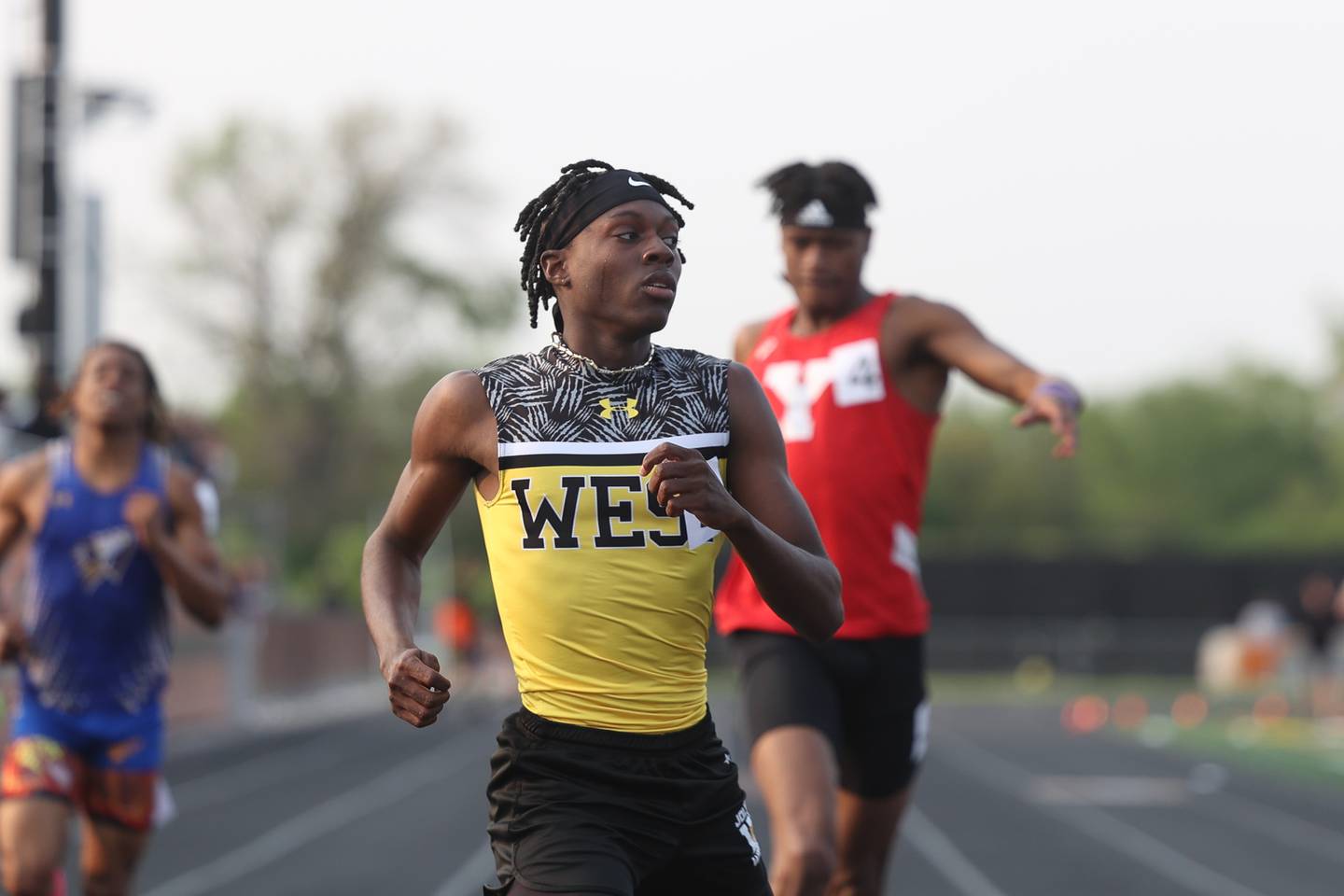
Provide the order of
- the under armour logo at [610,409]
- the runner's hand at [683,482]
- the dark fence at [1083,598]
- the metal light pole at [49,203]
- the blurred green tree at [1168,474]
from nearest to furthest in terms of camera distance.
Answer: the runner's hand at [683,482]
the under armour logo at [610,409]
the metal light pole at [49,203]
the dark fence at [1083,598]
the blurred green tree at [1168,474]

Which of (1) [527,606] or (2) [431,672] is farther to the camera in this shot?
(1) [527,606]

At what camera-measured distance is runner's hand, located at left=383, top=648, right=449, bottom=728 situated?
3371 millimetres

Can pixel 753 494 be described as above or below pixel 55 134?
below

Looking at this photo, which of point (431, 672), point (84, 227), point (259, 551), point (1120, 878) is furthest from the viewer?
point (259, 551)

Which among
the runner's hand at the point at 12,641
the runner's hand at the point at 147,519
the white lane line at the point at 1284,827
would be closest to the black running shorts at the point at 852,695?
the runner's hand at the point at 147,519

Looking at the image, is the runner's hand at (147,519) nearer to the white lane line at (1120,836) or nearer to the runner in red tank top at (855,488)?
the runner in red tank top at (855,488)

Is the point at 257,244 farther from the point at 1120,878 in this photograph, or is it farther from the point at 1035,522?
the point at 1035,522

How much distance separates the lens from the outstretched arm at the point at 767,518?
3.40 meters

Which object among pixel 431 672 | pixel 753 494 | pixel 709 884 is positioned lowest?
pixel 709 884

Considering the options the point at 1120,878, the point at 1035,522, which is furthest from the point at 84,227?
the point at 1035,522

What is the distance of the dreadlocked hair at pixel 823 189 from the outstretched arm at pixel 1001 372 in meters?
0.35

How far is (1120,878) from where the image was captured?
11.1m

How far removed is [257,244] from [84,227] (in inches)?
1246

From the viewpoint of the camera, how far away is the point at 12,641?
6078 millimetres
